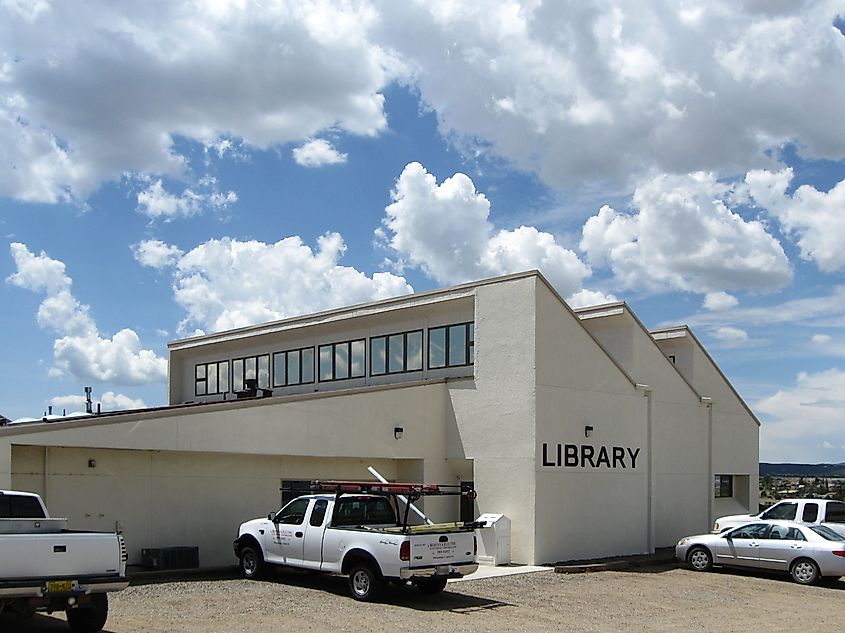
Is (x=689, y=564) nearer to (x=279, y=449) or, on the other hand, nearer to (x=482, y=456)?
(x=482, y=456)

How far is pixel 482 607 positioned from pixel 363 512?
2662 millimetres

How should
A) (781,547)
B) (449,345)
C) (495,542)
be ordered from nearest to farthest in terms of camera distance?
(781,547) < (495,542) < (449,345)

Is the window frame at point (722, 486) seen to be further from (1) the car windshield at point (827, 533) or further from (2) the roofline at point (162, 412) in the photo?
(2) the roofline at point (162, 412)

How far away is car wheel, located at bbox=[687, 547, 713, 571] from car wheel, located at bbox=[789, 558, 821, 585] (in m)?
1.93

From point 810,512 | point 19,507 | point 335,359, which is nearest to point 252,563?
point 19,507

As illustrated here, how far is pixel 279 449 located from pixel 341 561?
4.78m

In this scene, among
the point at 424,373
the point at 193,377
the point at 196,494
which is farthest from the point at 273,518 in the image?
the point at 193,377

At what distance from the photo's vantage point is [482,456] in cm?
2227

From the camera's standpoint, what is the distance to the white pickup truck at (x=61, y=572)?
11000 millimetres

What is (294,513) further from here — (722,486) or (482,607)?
(722,486)

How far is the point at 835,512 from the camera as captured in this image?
75.3 feet

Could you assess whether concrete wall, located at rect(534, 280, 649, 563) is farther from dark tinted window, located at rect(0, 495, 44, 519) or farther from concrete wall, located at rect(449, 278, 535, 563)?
dark tinted window, located at rect(0, 495, 44, 519)

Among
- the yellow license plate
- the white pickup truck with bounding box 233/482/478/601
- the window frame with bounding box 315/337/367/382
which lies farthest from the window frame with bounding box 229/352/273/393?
the yellow license plate

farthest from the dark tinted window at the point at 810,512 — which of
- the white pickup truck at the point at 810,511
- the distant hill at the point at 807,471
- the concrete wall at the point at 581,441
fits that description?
the distant hill at the point at 807,471
